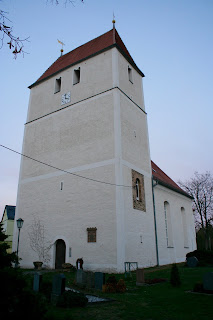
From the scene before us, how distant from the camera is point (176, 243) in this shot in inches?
790

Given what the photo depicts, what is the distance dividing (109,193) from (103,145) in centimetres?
327

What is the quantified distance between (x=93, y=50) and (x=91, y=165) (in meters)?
10.4

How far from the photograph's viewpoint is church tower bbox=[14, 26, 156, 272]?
14.0 m


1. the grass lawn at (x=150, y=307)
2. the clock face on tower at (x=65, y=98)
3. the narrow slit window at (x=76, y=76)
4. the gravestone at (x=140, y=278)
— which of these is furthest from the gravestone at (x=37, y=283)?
the narrow slit window at (x=76, y=76)

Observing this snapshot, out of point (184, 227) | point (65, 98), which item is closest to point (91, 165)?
point (65, 98)

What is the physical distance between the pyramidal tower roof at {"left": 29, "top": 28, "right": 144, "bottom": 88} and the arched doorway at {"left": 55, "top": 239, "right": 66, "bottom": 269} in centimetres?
1401

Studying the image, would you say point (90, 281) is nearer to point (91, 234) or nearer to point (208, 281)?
point (208, 281)

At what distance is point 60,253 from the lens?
15.4 m

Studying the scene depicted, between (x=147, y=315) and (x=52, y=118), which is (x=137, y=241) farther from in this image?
(x=52, y=118)

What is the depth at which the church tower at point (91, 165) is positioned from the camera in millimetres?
14031

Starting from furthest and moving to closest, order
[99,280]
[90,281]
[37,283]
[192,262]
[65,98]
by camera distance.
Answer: [65,98]
[192,262]
[90,281]
[99,280]
[37,283]

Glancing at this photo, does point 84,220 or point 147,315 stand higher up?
point 84,220

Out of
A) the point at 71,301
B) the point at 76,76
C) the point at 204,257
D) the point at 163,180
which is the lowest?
the point at 71,301

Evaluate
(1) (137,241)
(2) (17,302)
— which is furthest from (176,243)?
(2) (17,302)
